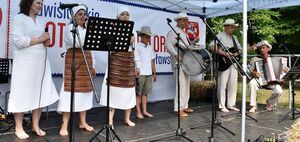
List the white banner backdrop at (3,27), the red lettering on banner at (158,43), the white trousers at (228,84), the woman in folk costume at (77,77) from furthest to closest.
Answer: the red lettering on banner at (158,43) < the white trousers at (228,84) < the white banner backdrop at (3,27) < the woman in folk costume at (77,77)

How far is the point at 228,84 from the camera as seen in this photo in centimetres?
668

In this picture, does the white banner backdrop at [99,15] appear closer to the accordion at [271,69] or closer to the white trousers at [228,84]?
the white trousers at [228,84]

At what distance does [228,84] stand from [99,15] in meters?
2.85

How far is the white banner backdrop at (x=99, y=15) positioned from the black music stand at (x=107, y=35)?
240 cm

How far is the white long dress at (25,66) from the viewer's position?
3.88 metres

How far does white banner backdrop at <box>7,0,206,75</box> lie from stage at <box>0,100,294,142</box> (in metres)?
0.98

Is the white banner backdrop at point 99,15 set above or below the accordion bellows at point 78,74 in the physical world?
above

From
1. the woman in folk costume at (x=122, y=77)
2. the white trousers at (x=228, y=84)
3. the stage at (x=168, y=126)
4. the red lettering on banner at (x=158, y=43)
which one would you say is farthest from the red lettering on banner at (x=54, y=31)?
the white trousers at (x=228, y=84)

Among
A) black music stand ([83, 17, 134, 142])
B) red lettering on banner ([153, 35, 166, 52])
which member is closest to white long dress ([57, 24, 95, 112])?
black music stand ([83, 17, 134, 142])

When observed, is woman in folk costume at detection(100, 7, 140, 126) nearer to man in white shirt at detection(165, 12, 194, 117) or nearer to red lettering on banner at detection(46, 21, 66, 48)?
man in white shirt at detection(165, 12, 194, 117)

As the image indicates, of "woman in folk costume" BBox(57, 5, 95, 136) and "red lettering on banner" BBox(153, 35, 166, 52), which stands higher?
"red lettering on banner" BBox(153, 35, 166, 52)

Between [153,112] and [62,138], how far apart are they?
231cm

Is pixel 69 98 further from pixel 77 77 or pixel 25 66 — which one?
pixel 25 66

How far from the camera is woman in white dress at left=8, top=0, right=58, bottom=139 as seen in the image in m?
3.89
